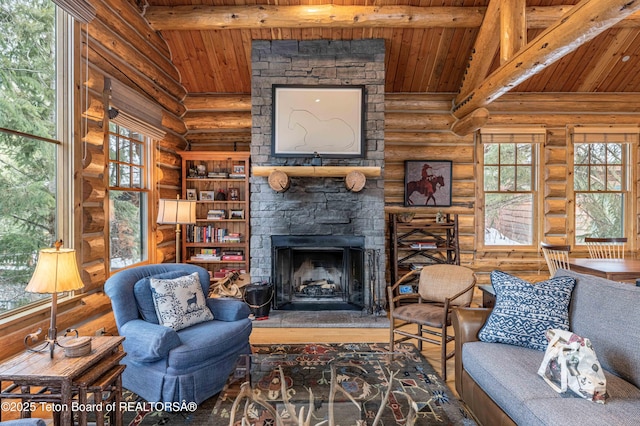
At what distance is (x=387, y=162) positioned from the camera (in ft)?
17.3

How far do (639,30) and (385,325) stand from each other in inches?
197

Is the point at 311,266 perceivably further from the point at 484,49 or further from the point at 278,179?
the point at 484,49

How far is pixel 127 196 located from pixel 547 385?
4.17 m

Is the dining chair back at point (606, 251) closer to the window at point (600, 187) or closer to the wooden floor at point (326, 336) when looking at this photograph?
the window at point (600, 187)

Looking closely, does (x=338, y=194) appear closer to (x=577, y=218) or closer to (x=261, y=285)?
(x=261, y=285)

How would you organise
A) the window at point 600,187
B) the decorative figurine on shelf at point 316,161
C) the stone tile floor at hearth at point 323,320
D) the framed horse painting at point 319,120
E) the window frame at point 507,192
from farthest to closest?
1. the window at point 600,187
2. the window frame at point 507,192
3. the framed horse painting at point 319,120
4. the decorative figurine on shelf at point 316,161
5. the stone tile floor at hearth at point 323,320

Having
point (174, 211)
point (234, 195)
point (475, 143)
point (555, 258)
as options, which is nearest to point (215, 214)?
point (234, 195)

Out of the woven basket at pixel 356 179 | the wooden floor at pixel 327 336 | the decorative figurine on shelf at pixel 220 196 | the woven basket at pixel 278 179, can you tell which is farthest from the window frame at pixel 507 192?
the decorative figurine on shelf at pixel 220 196

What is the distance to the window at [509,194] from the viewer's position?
5324mm

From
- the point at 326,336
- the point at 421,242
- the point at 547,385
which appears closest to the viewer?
the point at 547,385

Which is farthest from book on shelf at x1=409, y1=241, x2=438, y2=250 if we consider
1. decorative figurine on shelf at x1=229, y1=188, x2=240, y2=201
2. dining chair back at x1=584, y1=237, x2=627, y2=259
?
decorative figurine on shelf at x1=229, y1=188, x2=240, y2=201

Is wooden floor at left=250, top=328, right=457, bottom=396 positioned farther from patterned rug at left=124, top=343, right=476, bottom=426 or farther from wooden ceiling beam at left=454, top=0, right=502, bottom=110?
wooden ceiling beam at left=454, top=0, right=502, bottom=110

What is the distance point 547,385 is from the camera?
5.86 feet

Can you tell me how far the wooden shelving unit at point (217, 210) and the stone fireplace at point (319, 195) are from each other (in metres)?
0.86
